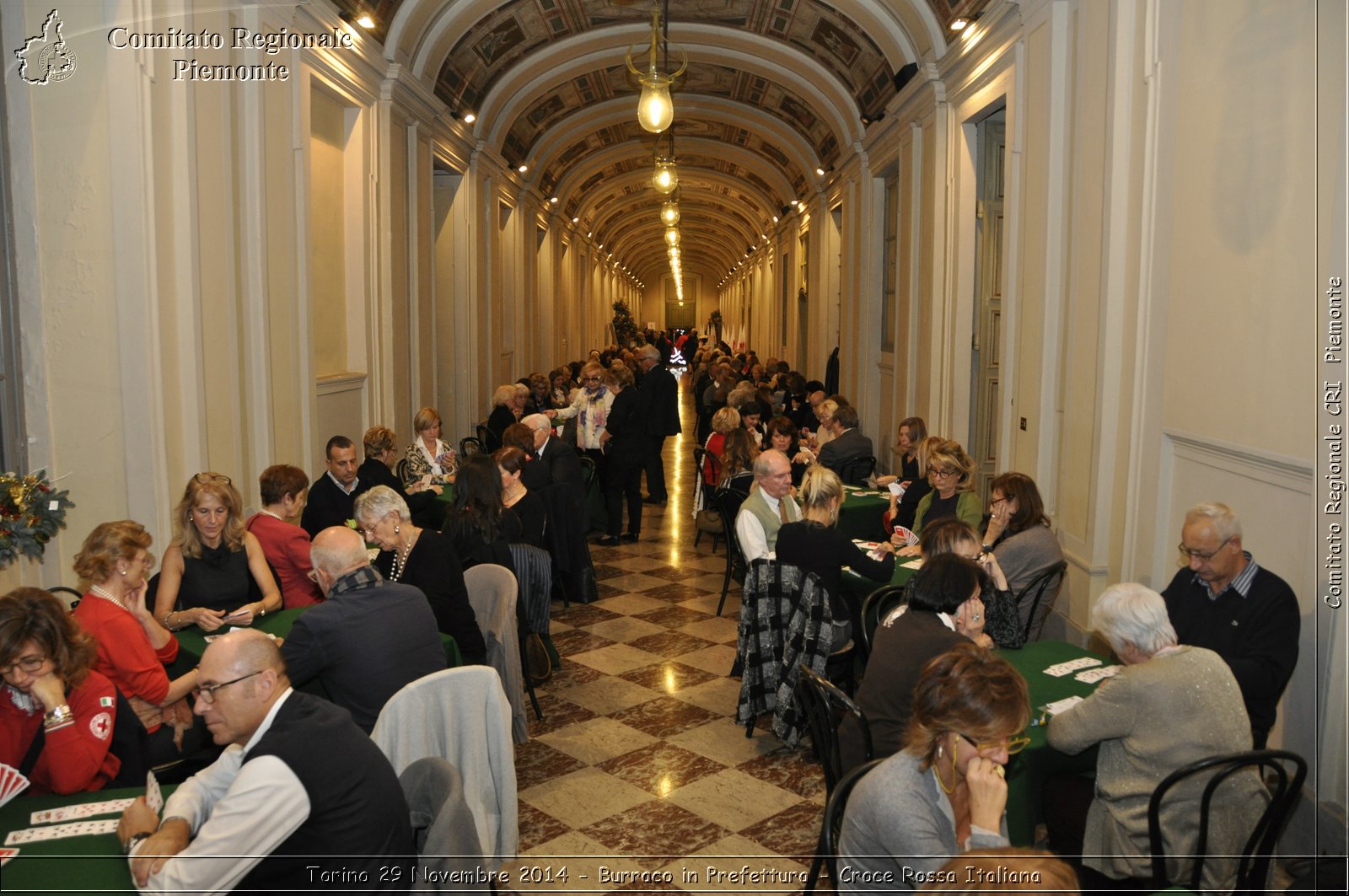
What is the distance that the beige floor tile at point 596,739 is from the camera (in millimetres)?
4766

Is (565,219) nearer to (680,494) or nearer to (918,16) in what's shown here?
(680,494)

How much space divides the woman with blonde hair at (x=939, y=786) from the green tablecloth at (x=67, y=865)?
5.45 feet

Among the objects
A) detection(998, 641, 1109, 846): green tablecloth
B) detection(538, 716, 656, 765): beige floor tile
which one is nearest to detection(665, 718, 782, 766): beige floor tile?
detection(538, 716, 656, 765): beige floor tile

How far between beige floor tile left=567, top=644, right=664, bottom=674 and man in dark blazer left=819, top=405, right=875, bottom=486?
9.39ft

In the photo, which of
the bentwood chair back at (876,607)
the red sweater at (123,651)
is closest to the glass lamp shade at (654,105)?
the bentwood chair back at (876,607)

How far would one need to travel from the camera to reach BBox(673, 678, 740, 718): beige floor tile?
536 centimetres

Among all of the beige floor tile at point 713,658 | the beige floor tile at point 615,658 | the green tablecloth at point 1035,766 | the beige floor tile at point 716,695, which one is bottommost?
the beige floor tile at point 716,695

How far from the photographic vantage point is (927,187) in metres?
9.02

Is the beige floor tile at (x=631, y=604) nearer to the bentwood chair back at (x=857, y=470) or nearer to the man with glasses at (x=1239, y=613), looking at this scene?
the bentwood chair back at (x=857, y=470)

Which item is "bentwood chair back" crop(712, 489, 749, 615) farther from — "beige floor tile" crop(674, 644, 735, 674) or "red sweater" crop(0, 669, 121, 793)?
"red sweater" crop(0, 669, 121, 793)

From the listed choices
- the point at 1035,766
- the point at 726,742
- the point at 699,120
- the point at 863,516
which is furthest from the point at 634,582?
the point at 699,120

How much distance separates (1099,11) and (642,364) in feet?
21.4

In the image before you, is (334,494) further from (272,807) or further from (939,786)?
(939,786)

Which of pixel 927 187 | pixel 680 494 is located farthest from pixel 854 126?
pixel 680 494
